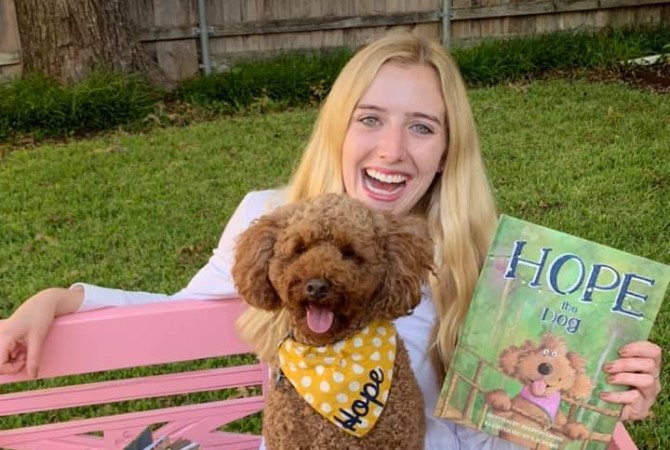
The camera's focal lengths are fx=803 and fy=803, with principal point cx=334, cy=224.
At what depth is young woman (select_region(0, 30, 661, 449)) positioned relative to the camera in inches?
94.0

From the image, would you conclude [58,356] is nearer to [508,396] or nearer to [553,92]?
[508,396]

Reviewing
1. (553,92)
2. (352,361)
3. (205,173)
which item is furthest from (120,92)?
(352,361)

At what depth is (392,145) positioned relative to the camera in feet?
7.80

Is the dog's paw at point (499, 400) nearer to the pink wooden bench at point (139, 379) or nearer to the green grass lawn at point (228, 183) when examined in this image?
the pink wooden bench at point (139, 379)

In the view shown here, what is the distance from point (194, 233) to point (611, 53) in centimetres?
611

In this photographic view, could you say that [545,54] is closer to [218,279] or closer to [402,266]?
[218,279]

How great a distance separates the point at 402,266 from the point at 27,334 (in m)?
1.16

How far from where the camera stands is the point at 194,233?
5609 millimetres

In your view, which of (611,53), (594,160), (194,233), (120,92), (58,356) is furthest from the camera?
(611,53)

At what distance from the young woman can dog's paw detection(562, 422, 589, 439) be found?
420mm

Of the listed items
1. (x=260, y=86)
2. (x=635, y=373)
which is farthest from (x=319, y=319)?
(x=260, y=86)

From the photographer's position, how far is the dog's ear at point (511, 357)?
2.08 metres

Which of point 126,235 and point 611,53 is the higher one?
point 611,53

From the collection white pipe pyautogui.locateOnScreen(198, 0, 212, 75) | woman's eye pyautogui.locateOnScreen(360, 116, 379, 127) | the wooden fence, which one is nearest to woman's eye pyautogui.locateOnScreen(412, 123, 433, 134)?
woman's eye pyautogui.locateOnScreen(360, 116, 379, 127)
